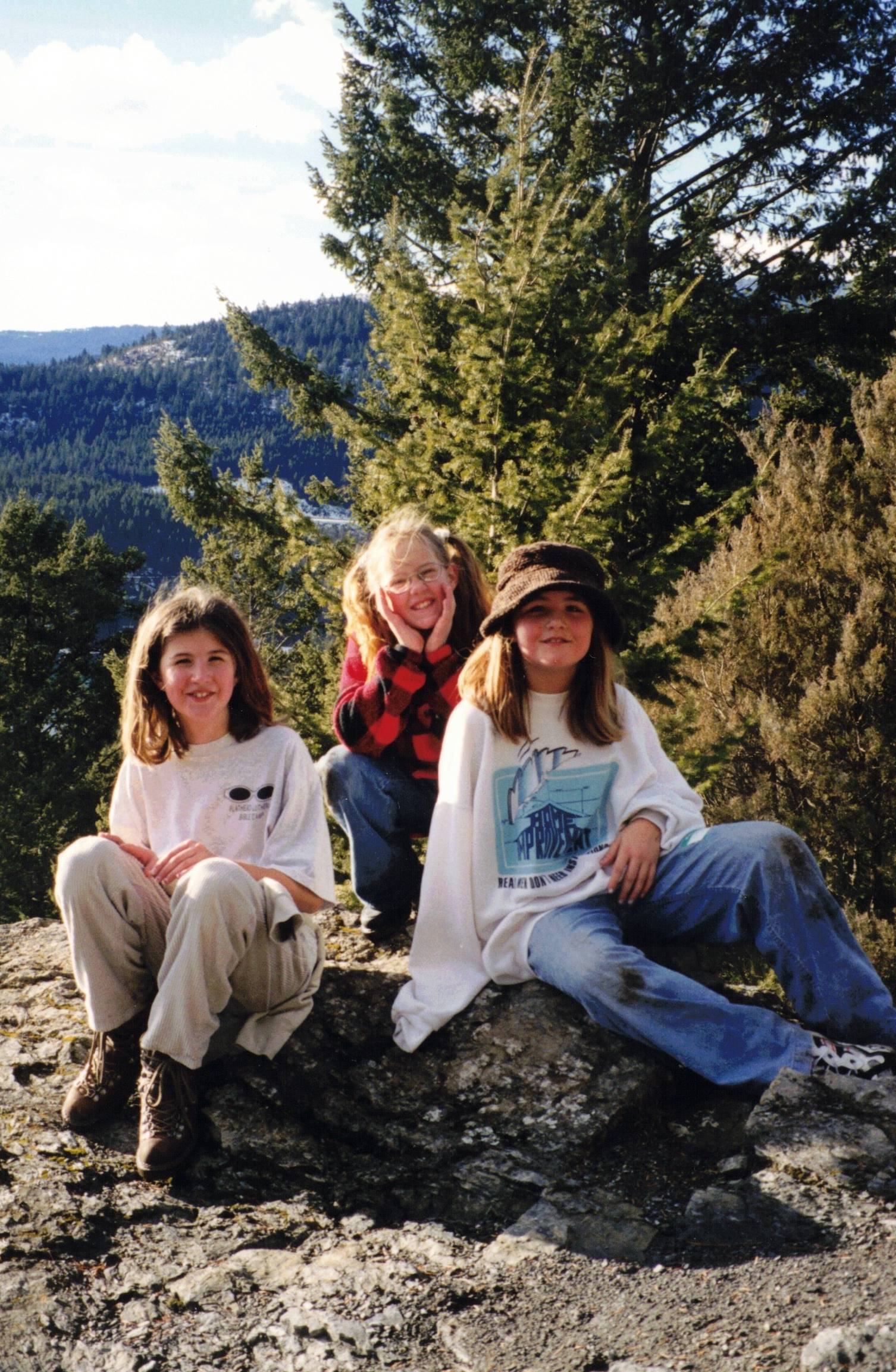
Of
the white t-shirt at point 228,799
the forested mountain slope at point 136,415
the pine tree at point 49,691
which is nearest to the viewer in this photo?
the white t-shirt at point 228,799

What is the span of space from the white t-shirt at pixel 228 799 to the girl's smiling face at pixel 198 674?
0.13 m

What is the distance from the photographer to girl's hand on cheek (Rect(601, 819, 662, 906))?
289cm

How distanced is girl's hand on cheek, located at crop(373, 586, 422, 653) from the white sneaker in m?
1.73

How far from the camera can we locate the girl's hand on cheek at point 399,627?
3422 mm

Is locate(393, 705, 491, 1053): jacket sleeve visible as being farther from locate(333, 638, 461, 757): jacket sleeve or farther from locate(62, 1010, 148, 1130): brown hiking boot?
locate(62, 1010, 148, 1130): brown hiking boot

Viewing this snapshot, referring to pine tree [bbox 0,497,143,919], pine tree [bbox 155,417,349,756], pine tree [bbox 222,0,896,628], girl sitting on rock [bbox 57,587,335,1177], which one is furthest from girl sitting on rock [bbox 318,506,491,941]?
pine tree [bbox 0,497,143,919]

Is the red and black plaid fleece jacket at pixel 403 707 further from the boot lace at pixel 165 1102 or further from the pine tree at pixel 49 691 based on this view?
the pine tree at pixel 49 691

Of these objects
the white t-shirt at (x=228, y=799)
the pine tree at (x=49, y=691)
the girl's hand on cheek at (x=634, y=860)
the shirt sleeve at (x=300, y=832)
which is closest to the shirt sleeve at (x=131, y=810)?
the white t-shirt at (x=228, y=799)

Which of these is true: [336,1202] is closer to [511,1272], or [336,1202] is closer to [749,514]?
[511,1272]

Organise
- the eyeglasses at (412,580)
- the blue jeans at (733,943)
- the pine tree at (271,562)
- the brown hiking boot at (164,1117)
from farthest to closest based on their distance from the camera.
Answer: the pine tree at (271,562)
the eyeglasses at (412,580)
the blue jeans at (733,943)
the brown hiking boot at (164,1117)

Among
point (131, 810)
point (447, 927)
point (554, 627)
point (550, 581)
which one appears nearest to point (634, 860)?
point (447, 927)

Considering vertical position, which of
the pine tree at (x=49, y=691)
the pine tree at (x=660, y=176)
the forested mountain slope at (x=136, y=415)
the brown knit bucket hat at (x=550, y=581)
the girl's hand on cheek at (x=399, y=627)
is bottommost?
the pine tree at (x=49, y=691)

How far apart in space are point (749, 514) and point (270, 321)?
184839 millimetres

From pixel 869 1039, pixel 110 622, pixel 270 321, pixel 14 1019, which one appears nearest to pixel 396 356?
pixel 14 1019
